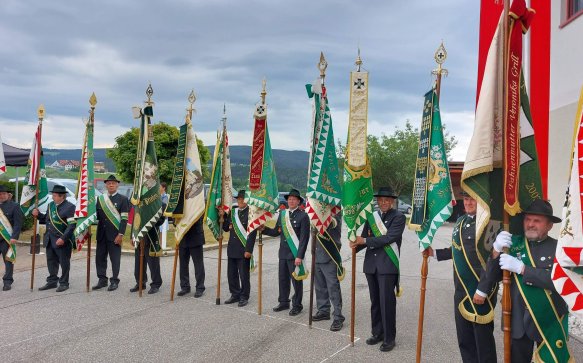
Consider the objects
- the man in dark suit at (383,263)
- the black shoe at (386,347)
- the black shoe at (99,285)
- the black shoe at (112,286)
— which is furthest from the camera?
the black shoe at (99,285)

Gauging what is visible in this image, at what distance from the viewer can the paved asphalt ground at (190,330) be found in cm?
513

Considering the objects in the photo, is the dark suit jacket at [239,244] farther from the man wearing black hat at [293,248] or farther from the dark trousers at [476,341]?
the dark trousers at [476,341]

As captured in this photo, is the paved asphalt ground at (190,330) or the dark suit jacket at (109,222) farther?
the dark suit jacket at (109,222)

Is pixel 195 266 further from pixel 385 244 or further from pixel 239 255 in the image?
pixel 385 244

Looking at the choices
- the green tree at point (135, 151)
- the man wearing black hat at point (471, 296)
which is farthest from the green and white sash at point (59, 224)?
the green tree at point (135, 151)

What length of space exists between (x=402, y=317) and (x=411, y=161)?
31381mm

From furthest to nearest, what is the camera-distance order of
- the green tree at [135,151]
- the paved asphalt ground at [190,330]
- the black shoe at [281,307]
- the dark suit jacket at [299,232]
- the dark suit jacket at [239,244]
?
the green tree at [135,151]
the dark suit jacket at [239,244]
the black shoe at [281,307]
the dark suit jacket at [299,232]
the paved asphalt ground at [190,330]

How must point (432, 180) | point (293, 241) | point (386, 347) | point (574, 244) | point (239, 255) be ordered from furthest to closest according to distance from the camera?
point (239, 255)
point (293, 241)
point (386, 347)
point (432, 180)
point (574, 244)

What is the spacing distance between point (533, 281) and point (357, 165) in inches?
95.3

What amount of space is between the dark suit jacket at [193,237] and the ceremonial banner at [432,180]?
14.3 feet

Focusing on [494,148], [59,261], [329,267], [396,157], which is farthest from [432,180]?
[396,157]

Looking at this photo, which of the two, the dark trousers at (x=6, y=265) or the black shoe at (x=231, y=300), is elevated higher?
the dark trousers at (x=6, y=265)

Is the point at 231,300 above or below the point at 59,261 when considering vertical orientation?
below

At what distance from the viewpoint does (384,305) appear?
17.7ft
